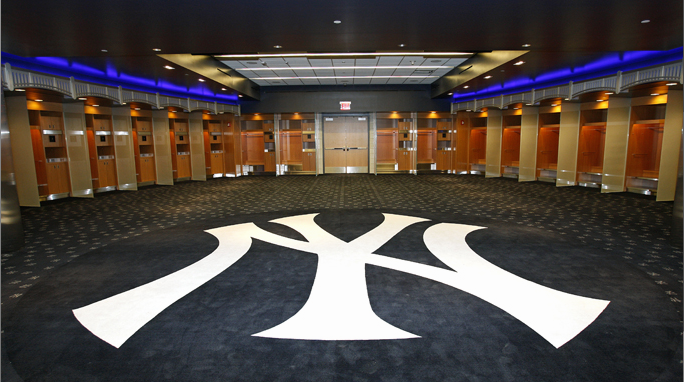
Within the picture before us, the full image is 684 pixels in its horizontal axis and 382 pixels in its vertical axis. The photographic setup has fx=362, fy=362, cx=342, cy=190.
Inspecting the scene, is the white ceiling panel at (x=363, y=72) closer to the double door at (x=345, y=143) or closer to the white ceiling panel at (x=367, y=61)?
the white ceiling panel at (x=367, y=61)

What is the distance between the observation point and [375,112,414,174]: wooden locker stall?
57.5 ft

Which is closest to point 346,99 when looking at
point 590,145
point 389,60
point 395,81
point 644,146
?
point 395,81

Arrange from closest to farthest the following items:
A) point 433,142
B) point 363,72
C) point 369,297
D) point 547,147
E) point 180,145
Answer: point 369,297 → point 363,72 → point 547,147 → point 180,145 → point 433,142

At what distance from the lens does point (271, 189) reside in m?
12.5

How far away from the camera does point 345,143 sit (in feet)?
59.4

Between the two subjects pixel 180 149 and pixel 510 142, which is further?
pixel 510 142

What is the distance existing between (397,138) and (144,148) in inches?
437

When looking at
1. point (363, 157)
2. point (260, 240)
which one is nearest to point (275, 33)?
point (260, 240)

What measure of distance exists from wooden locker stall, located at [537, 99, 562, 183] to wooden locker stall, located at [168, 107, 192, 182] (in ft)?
46.0

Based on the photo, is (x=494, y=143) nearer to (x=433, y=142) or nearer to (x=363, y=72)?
(x=433, y=142)

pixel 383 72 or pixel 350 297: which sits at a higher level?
pixel 383 72

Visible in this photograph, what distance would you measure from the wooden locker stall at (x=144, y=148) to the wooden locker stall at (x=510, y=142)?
47.0 ft

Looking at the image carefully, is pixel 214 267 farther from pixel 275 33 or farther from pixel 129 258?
pixel 275 33

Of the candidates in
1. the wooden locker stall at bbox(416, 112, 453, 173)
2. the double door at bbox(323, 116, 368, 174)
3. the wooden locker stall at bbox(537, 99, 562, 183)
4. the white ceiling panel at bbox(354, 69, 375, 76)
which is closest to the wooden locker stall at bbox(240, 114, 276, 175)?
the double door at bbox(323, 116, 368, 174)
